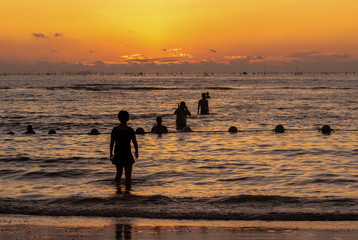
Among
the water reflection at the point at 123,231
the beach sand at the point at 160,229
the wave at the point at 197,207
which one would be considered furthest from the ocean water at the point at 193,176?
the water reflection at the point at 123,231

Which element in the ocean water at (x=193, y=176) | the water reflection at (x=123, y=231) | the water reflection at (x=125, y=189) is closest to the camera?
the water reflection at (x=123, y=231)

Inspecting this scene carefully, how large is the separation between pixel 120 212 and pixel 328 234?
4.20 metres

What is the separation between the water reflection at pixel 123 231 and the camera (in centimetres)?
764

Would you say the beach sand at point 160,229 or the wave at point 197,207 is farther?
the wave at point 197,207

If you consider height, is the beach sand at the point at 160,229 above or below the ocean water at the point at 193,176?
above

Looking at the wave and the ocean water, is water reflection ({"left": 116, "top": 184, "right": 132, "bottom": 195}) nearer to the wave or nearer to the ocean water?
the ocean water

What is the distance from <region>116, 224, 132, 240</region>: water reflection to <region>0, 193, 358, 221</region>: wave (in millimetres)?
998

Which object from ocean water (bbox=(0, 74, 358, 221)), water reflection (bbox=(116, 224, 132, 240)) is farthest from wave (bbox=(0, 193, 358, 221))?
water reflection (bbox=(116, 224, 132, 240))

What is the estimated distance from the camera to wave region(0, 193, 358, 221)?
925cm

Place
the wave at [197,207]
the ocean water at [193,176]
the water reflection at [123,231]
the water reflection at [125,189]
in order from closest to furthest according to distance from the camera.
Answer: the water reflection at [123,231] → the wave at [197,207] → the ocean water at [193,176] → the water reflection at [125,189]

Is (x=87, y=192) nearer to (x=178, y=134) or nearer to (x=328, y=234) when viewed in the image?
(x=328, y=234)

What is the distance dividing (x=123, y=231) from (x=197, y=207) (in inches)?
97.2

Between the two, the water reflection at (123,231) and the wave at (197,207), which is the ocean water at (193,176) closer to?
the wave at (197,207)

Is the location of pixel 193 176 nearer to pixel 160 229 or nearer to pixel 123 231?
pixel 160 229
